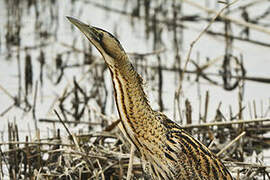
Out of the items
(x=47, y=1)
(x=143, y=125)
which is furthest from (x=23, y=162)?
(x=47, y=1)

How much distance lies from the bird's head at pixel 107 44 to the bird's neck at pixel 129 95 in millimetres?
31

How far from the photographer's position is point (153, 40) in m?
6.45

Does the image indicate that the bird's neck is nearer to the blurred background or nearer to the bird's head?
the bird's head

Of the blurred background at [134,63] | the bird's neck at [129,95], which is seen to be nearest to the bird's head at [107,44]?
the bird's neck at [129,95]

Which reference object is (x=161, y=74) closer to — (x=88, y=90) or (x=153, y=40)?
(x=88, y=90)

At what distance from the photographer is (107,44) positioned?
240 centimetres

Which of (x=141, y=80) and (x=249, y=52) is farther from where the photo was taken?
(x=249, y=52)

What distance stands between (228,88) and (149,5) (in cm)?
215

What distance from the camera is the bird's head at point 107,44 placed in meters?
2.40

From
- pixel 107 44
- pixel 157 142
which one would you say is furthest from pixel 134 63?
pixel 107 44

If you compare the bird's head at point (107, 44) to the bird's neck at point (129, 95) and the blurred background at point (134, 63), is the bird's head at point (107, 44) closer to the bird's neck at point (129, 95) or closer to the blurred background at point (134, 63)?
the bird's neck at point (129, 95)

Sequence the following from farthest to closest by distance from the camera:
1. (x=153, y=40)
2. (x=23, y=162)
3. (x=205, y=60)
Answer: (x=153, y=40), (x=205, y=60), (x=23, y=162)

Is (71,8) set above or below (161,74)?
above

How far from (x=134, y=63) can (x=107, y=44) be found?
9.44 feet
